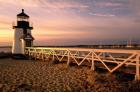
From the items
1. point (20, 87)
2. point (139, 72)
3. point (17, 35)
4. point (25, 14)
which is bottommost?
point (20, 87)

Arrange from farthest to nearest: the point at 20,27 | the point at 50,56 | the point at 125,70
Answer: the point at 20,27 → the point at 50,56 → the point at 125,70

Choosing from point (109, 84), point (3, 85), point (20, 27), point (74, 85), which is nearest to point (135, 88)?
point (109, 84)

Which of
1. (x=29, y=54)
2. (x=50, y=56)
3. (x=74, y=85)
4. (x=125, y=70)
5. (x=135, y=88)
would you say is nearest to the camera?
(x=135, y=88)

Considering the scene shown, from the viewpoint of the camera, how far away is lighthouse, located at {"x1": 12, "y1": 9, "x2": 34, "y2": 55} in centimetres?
2777

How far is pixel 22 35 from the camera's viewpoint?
28.1m

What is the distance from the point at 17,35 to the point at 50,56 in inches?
382

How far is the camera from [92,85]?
27.5 ft

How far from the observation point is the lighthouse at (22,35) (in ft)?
91.1

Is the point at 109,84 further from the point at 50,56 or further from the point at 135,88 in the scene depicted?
the point at 50,56

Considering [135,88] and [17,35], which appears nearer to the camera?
[135,88]

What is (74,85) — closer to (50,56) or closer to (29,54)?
(50,56)

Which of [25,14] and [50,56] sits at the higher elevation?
[25,14]

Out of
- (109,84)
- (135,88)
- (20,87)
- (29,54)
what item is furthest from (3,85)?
(29,54)

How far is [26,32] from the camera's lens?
28500mm
